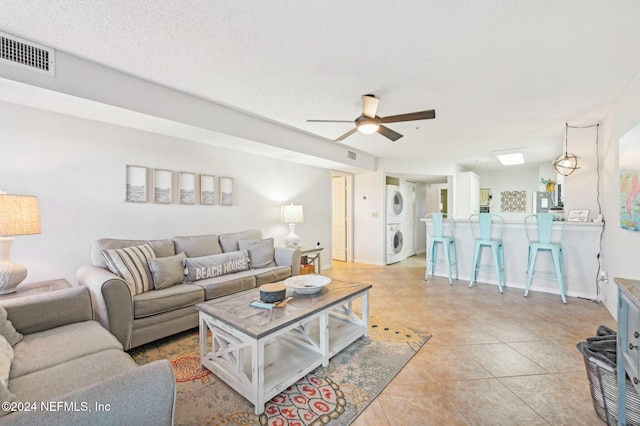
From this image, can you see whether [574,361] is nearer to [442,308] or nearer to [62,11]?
[442,308]

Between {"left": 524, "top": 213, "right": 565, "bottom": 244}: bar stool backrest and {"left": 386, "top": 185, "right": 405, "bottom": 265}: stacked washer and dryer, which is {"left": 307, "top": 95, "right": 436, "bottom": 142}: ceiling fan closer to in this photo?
{"left": 524, "top": 213, "right": 565, "bottom": 244}: bar stool backrest

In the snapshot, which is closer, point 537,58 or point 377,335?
point 537,58

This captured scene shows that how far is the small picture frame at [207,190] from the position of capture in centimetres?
362

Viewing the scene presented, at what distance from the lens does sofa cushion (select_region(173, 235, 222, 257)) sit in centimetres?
313

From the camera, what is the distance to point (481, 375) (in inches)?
76.7

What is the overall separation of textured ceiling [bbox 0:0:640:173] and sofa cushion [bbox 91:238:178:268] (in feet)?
5.16

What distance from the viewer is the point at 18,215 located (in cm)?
192

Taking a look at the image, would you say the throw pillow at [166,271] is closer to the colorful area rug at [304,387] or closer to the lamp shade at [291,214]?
the colorful area rug at [304,387]

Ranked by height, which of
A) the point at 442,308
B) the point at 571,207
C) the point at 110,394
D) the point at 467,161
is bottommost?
the point at 442,308

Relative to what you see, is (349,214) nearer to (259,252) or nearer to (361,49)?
(259,252)

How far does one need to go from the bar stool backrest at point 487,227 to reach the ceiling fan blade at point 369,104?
2.53m

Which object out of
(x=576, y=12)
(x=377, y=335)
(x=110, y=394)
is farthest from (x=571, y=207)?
(x=110, y=394)

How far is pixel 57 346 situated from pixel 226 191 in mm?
2621

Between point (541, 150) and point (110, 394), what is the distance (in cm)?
682
